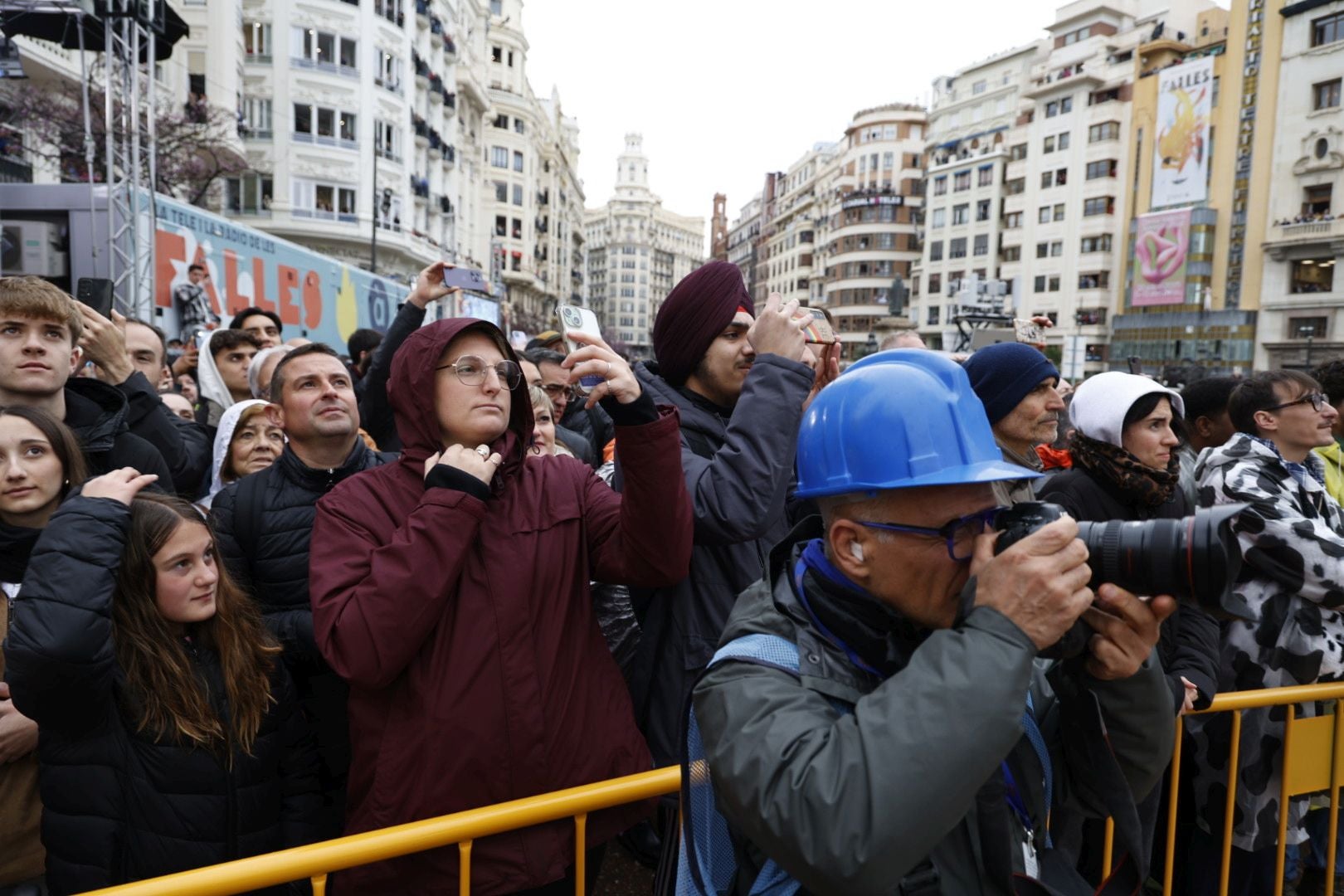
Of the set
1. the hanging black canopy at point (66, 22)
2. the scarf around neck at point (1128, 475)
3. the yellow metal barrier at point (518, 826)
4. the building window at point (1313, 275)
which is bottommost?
the yellow metal barrier at point (518, 826)

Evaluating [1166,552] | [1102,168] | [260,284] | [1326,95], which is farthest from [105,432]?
[1102,168]

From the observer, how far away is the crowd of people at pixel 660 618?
122 cm

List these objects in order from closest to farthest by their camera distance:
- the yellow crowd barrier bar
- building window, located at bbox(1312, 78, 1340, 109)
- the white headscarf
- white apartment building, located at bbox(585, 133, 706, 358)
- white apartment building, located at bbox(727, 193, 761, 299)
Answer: the yellow crowd barrier bar
the white headscarf
building window, located at bbox(1312, 78, 1340, 109)
white apartment building, located at bbox(727, 193, 761, 299)
white apartment building, located at bbox(585, 133, 706, 358)

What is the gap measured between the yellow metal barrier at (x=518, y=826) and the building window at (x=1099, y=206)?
61256mm

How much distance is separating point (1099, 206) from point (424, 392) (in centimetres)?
6328

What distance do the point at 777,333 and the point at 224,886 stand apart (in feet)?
6.01

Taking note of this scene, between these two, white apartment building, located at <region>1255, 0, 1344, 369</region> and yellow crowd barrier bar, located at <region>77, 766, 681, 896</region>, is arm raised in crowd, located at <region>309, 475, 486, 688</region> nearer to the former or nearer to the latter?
yellow crowd barrier bar, located at <region>77, 766, 681, 896</region>

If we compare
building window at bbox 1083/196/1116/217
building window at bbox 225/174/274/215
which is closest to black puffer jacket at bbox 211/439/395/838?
building window at bbox 225/174/274/215

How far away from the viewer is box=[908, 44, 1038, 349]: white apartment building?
Answer: 212ft

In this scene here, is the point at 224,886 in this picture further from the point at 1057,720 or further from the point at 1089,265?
the point at 1089,265

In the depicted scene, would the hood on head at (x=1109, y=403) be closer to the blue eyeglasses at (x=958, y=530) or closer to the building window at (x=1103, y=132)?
the blue eyeglasses at (x=958, y=530)

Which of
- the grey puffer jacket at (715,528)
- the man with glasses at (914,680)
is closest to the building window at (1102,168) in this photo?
the grey puffer jacket at (715,528)

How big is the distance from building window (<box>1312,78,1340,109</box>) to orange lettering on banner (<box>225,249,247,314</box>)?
51.0 metres

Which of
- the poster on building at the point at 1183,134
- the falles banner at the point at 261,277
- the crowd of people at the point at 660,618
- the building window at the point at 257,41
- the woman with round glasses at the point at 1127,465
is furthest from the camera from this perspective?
the poster on building at the point at 1183,134
